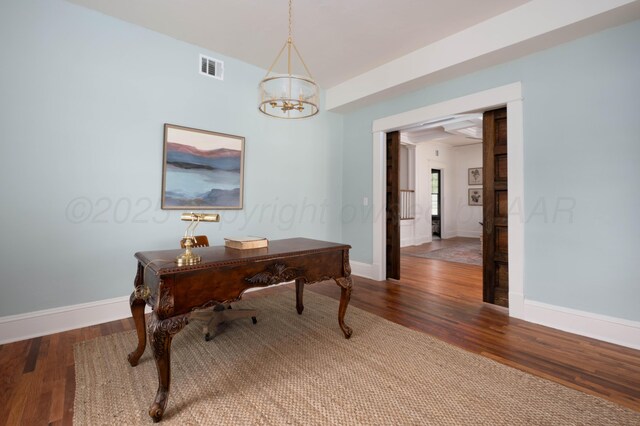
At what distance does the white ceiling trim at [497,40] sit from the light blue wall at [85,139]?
6.77 ft

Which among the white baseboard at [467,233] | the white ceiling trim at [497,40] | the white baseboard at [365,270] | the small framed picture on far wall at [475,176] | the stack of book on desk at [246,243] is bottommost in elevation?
the white baseboard at [365,270]

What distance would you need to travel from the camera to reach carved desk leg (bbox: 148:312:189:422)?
1.45 m

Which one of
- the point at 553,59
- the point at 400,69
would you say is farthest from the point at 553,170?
the point at 400,69

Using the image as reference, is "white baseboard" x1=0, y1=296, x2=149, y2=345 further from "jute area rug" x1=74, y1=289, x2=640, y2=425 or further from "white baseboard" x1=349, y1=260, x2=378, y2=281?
"white baseboard" x1=349, y1=260, x2=378, y2=281

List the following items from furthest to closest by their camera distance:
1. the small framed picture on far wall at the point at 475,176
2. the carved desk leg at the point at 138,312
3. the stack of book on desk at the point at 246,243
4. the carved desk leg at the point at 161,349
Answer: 1. the small framed picture on far wall at the point at 475,176
2. the stack of book on desk at the point at 246,243
3. the carved desk leg at the point at 138,312
4. the carved desk leg at the point at 161,349

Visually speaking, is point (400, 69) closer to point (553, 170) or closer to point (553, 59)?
point (553, 59)

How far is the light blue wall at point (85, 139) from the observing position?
93.7 inches

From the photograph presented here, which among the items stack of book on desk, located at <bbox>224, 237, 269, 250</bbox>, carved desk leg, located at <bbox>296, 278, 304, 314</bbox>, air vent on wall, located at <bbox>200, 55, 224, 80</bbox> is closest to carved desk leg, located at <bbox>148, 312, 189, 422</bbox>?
stack of book on desk, located at <bbox>224, 237, 269, 250</bbox>

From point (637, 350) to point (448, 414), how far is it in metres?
1.97

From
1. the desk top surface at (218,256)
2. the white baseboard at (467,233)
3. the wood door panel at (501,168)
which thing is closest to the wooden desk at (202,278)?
the desk top surface at (218,256)

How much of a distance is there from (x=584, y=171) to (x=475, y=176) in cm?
724

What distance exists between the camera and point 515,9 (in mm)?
2660

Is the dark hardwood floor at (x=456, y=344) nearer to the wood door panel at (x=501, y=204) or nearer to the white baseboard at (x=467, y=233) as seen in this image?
the wood door panel at (x=501, y=204)

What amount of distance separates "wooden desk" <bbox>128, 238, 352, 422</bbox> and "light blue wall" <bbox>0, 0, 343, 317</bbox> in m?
1.26
